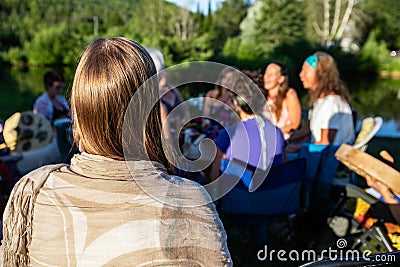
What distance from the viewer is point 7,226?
1.02 metres

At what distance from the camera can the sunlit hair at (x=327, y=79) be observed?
334 centimetres

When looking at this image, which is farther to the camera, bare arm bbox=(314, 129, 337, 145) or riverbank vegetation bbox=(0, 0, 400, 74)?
riverbank vegetation bbox=(0, 0, 400, 74)

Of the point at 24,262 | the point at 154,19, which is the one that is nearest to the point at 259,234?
the point at 24,262

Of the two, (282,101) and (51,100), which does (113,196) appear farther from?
(51,100)

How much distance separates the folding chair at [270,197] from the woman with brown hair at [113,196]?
1625 millimetres

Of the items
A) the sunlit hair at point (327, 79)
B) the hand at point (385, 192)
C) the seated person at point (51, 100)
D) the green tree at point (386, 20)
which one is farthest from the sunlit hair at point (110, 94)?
the green tree at point (386, 20)

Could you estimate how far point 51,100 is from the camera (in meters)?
4.49

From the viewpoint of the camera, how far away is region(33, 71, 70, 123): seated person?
4.43m

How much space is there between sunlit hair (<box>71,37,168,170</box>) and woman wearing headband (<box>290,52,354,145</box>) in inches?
96.6

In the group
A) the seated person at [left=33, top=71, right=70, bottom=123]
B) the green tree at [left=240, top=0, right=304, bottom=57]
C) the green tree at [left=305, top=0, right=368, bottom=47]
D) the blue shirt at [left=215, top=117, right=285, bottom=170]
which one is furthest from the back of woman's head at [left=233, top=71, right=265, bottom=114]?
the green tree at [left=305, top=0, right=368, bottom=47]

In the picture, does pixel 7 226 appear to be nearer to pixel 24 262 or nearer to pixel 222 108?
pixel 24 262

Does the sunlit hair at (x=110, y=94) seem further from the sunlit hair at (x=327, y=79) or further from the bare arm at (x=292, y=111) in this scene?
the bare arm at (x=292, y=111)

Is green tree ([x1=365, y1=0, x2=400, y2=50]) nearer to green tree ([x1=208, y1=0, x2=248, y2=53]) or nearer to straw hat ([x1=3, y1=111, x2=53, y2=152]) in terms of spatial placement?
green tree ([x1=208, y1=0, x2=248, y2=53])

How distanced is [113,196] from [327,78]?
2743mm
